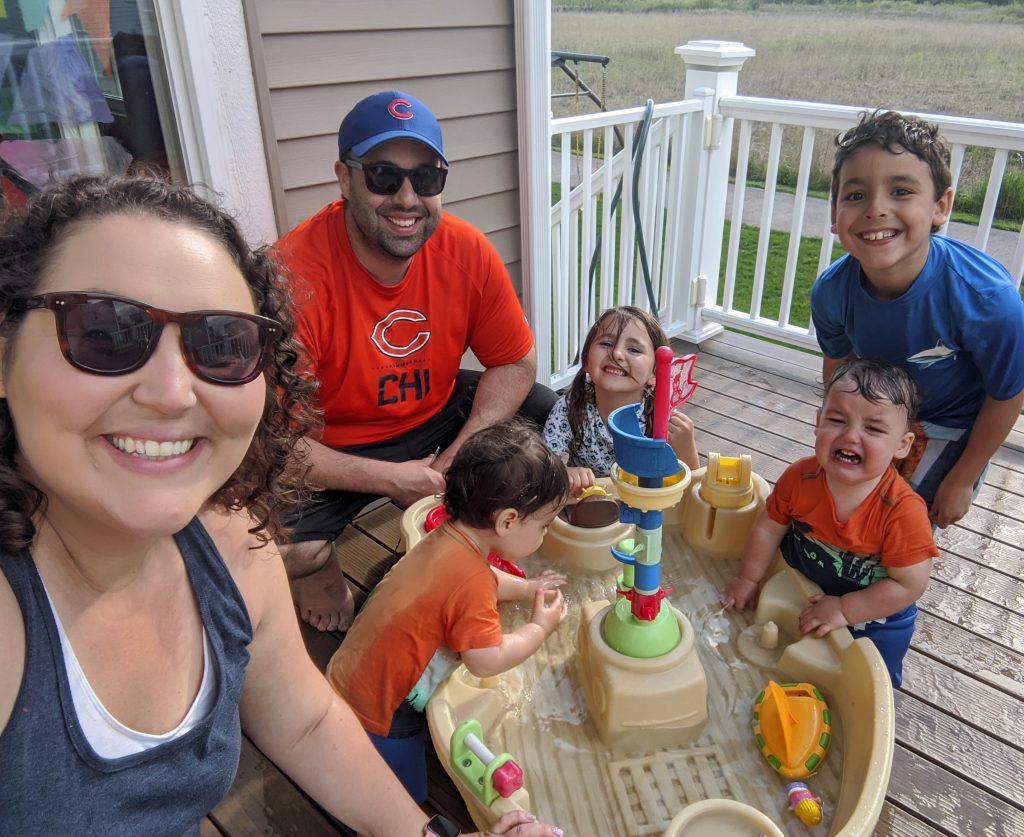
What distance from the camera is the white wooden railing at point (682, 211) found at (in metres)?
3.36

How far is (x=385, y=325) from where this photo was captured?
2215mm

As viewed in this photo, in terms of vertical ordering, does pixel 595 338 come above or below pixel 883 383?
below

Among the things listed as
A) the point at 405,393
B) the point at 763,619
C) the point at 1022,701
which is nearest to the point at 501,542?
the point at 763,619

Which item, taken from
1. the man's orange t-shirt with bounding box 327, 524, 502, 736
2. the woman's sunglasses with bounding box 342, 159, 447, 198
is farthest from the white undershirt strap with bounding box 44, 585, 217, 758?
the woman's sunglasses with bounding box 342, 159, 447, 198

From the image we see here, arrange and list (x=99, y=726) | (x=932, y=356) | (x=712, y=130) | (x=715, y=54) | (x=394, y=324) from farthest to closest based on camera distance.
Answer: (x=712, y=130) → (x=715, y=54) → (x=394, y=324) → (x=932, y=356) → (x=99, y=726)

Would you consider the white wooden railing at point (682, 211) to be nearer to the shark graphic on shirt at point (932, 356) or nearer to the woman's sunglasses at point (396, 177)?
the woman's sunglasses at point (396, 177)

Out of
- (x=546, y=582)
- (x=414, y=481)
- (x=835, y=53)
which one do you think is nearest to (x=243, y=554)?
(x=546, y=582)

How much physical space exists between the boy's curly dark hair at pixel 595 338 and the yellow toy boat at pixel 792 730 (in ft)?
2.65

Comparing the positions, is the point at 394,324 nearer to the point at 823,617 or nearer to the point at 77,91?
the point at 77,91

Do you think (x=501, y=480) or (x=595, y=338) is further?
(x=595, y=338)

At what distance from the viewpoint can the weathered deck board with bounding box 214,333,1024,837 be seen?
1653 mm

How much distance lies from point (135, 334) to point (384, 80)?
2.10m

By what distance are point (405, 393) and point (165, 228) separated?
1.52 m

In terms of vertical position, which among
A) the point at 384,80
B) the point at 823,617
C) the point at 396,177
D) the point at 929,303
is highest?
the point at 384,80
